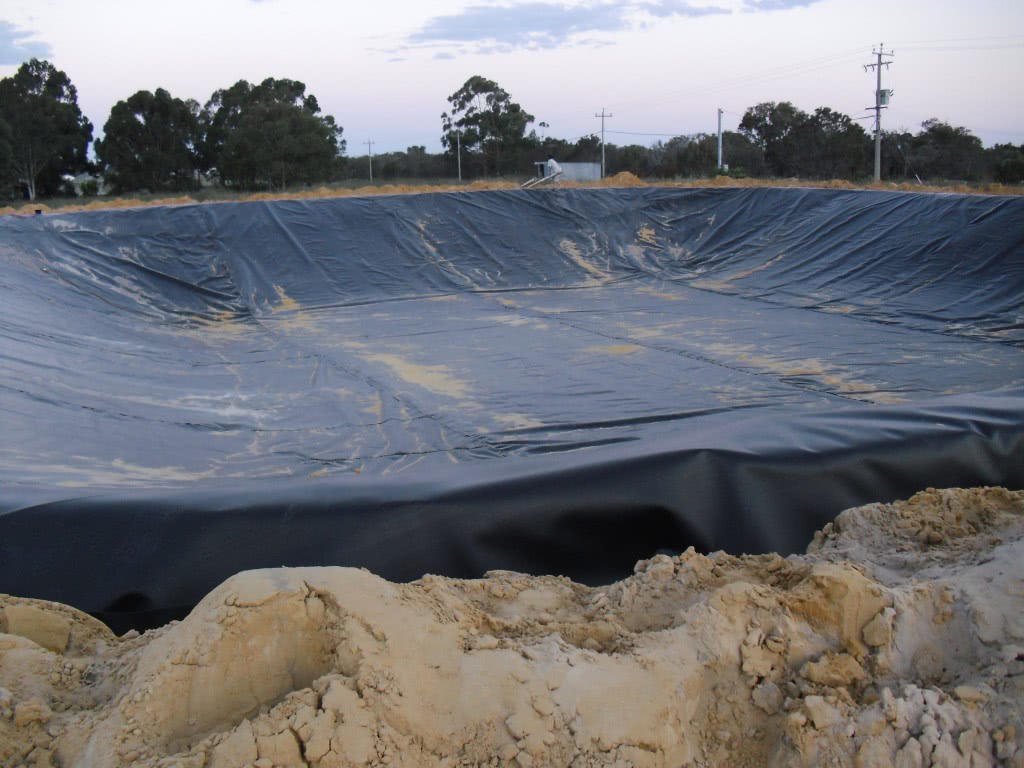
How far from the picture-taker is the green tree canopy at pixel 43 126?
2183cm

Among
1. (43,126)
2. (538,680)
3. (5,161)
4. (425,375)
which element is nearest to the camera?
(538,680)

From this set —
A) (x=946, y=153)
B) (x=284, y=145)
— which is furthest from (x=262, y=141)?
(x=946, y=153)

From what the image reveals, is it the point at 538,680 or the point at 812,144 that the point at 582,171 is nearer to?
the point at 812,144

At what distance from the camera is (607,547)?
2.27 metres

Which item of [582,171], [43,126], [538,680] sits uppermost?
[43,126]

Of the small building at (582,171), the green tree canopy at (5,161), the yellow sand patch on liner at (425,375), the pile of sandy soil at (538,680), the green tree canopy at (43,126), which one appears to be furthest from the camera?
the small building at (582,171)

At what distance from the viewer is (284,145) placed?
23047 millimetres

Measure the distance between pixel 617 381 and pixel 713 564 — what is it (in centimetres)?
303

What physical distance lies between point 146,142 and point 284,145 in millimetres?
3444

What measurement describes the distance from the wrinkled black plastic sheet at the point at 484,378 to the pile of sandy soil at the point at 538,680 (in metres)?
0.50

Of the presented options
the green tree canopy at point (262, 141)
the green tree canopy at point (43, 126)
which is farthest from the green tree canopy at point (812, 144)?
the green tree canopy at point (43, 126)

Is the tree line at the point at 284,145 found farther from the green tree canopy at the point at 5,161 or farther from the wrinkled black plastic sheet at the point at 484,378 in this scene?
the wrinkled black plastic sheet at the point at 484,378

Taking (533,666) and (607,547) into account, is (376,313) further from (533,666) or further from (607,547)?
(533,666)

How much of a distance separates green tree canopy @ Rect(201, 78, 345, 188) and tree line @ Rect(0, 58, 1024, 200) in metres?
0.03
